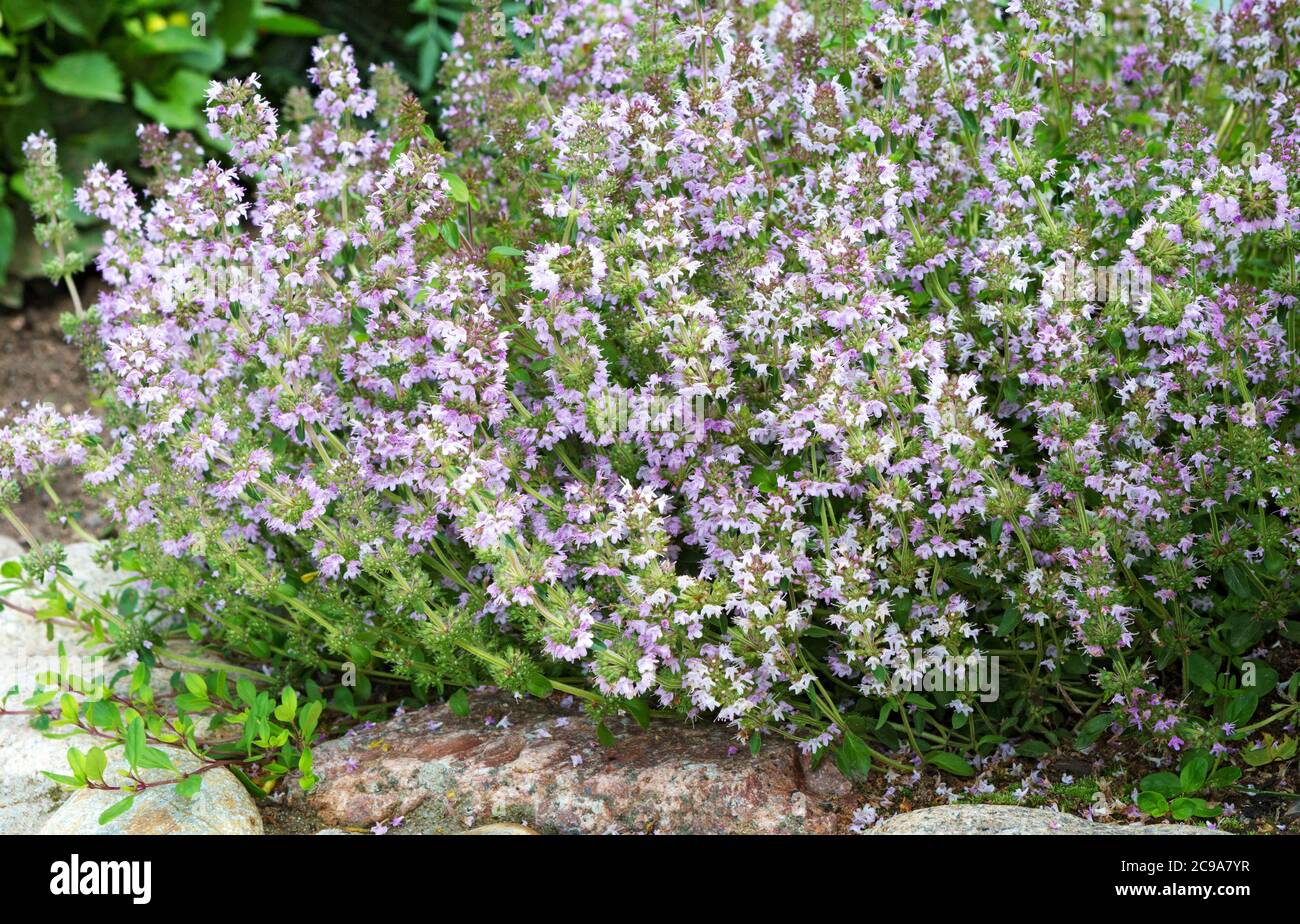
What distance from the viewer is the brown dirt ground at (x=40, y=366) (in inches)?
253

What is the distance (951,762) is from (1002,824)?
0.28 metres

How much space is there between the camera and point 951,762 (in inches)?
132

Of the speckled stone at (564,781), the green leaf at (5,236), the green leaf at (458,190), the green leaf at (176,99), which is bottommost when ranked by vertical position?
the speckled stone at (564,781)

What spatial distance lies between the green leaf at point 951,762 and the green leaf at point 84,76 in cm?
574

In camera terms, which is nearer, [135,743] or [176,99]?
[135,743]

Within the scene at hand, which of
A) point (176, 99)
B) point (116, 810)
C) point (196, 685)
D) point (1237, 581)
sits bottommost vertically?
point (116, 810)

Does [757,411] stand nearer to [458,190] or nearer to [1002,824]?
[458,190]

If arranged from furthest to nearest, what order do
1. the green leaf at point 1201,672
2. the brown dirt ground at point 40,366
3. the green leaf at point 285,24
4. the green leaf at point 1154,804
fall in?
the green leaf at point 285,24
the brown dirt ground at point 40,366
the green leaf at point 1201,672
the green leaf at point 1154,804

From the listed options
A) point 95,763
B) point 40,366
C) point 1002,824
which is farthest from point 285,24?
point 1002,824

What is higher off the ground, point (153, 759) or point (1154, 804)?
point (1154, 804)

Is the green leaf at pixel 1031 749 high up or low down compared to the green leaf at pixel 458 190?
down

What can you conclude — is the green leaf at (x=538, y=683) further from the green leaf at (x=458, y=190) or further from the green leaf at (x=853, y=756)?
the green leaf at (x=458, y=190)

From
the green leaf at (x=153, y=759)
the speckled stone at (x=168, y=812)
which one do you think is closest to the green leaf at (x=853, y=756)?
the speckled stone at (x=168, y=812)
